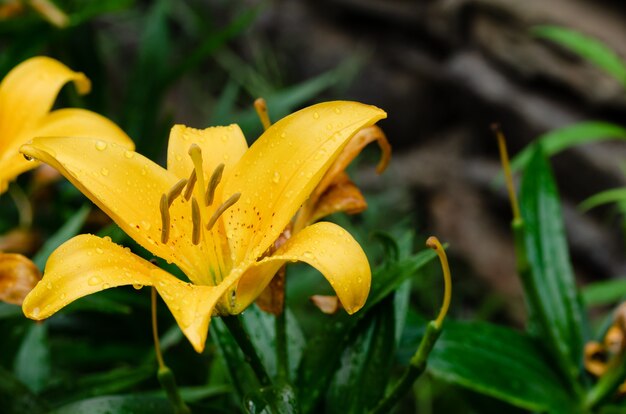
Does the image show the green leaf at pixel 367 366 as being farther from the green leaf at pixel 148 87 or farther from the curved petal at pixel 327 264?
the green leaf at pixel 148 87

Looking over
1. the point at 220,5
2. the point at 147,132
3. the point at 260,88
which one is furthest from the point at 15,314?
the point at 220,5

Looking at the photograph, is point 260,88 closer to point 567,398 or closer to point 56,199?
point 56,199

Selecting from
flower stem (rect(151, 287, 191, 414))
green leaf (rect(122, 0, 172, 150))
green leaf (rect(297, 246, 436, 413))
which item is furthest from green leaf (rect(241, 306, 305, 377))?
green leaf (rect(122, 0, 172, 150))

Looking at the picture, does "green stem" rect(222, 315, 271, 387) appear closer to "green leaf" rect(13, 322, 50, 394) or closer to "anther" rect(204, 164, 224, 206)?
"anther" rect(204, 164, 224, 206)

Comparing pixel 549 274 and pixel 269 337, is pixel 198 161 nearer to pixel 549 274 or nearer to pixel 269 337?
pixel 269 337

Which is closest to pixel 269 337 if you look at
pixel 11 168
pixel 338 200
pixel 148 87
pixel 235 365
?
pixel 235 365

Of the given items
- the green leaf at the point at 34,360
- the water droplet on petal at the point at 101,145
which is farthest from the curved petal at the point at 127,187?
the green leaf at the point at 34,360
